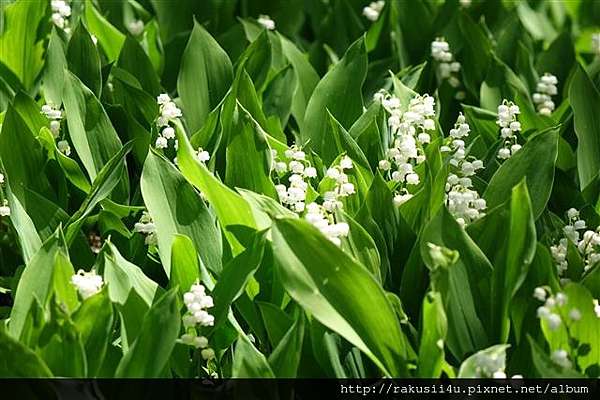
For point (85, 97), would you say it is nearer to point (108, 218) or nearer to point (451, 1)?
point (108, 218)

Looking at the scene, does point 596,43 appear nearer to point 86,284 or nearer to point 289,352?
point 289,352

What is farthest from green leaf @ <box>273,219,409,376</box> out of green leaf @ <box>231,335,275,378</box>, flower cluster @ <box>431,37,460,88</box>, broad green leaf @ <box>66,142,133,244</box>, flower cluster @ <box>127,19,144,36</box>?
flower cluster @ <box>127,19,144,36</box>

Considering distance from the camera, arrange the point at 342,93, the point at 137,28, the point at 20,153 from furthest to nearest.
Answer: the point at 137,28 → the point at 342,93 → the point at 20,153

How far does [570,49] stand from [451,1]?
46 cm

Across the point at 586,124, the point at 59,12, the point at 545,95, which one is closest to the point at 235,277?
the point at 586,124

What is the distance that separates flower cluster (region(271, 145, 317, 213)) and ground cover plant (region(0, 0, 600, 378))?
0.01 metres

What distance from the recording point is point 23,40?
3.33 metres

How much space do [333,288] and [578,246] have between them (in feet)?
2.23

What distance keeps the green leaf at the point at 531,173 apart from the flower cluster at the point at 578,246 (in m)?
0.08

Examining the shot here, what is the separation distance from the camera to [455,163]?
2.47m

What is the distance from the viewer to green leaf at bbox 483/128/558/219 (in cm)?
244

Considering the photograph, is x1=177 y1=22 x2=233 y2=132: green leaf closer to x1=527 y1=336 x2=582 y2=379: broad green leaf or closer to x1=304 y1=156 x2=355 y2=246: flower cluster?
x1=304 y1=156 x2=355 y2=246: flower cluster

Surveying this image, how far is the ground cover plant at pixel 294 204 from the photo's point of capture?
78.1 inches

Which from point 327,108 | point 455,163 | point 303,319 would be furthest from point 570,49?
point 303,319
